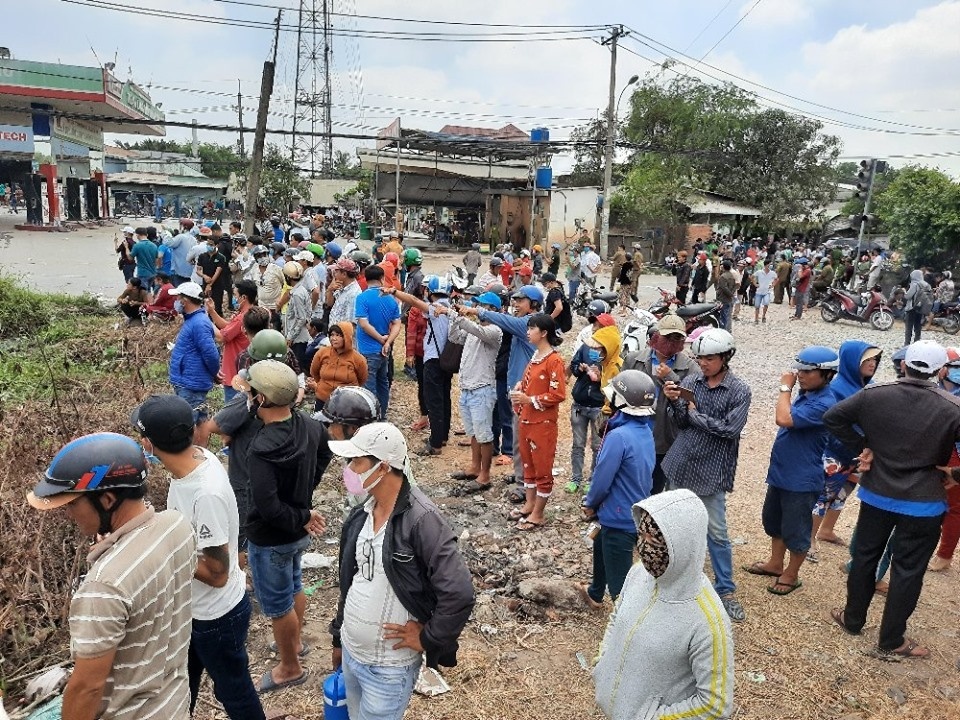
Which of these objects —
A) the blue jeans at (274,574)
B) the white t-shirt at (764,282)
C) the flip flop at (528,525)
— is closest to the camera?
the blue jeans at (274,574)

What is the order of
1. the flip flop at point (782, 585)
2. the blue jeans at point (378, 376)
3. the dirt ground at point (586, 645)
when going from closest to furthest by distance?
the dirt ground at point (586, 645), the flip flop at point (782, 585), the blue jeans at point (378, 376)

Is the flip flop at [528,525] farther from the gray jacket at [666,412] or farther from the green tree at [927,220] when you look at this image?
the green tree at [927,220]

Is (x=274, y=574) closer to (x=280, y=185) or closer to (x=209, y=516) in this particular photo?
(x=209, y=516)

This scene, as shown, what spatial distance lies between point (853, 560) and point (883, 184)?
42746mm

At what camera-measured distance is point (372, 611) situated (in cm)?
241

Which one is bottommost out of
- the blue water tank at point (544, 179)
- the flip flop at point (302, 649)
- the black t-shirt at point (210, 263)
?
the flip flop at point (302, 649)

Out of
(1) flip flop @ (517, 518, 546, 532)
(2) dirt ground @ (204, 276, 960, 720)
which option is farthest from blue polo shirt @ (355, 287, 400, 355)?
(1) flip flop @ (517, 518, 546, 532)

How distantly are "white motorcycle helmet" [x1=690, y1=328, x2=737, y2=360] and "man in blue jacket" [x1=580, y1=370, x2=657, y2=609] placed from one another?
458 mm

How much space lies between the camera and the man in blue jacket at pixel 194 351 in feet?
18.2

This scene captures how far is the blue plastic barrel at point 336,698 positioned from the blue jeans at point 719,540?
2459 mm

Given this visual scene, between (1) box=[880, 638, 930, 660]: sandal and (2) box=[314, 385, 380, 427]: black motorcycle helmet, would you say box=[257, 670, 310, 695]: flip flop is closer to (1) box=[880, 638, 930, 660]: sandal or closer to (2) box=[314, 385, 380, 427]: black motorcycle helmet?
(2) box=[314, 385, 380, 427]: black motorcycle helmet

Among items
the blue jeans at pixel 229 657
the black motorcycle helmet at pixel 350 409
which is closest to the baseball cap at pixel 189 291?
the black motorcycle helmet at pixel 350 409

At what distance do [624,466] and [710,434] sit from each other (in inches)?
27.4

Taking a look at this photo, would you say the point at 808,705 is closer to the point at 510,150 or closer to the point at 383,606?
the point at 383,606
